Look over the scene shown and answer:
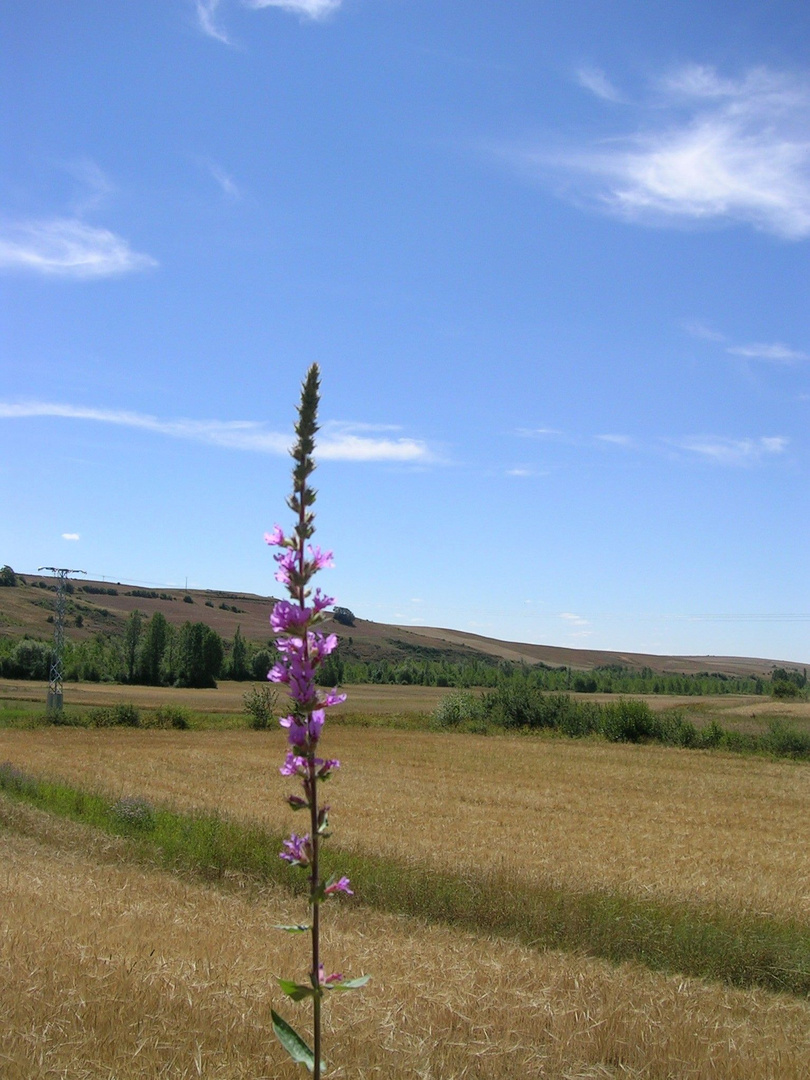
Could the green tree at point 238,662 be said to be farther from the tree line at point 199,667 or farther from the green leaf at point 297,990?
the green leaf at point 297,990

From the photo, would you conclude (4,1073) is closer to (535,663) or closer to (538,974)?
(538,974)

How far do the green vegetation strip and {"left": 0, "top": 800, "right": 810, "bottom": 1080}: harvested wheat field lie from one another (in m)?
1.50

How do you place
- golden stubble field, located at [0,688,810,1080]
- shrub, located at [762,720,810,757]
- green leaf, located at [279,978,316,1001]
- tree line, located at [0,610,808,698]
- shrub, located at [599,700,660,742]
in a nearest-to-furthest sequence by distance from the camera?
1. green leaf, located at [279,978,316,1001]
2. golden stubble field, located at [0,688,810,1080]
3. shrub, located at [762,720,810,757]
4. shrub, located at [599,700,660,742]
5. tree line, located at [0,610,808,698]

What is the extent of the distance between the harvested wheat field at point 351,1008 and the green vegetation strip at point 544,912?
150cm

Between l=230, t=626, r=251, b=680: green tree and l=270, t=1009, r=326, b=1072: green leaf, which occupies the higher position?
l=270, t=1009, r=326, b=1072: green leaf

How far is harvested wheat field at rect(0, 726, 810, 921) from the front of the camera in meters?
15.4

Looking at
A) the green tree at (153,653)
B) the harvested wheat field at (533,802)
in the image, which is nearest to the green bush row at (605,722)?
the harvested wheat field at (533,802)

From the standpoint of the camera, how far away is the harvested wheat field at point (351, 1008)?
527 cm

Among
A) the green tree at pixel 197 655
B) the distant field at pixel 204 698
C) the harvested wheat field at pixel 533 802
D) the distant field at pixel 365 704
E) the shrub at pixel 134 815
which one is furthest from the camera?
the green tree at pixel 197 655

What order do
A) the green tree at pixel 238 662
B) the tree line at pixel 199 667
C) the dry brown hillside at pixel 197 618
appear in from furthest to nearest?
the dry brown hillside at pixel 197 618
the green tree at pixel 238 662
the tree line at pixel 199 667

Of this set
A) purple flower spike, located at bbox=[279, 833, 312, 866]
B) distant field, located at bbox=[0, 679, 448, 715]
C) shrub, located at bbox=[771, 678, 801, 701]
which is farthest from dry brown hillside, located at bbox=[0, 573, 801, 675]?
purple flower spike, located at bbox=[279, 833, 312, 866]

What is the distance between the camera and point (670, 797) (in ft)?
90.4

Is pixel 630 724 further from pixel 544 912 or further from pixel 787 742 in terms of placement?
pixel 544 912

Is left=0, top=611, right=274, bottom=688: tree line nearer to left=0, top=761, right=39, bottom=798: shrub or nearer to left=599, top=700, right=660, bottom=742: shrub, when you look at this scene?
left=599, top=700, right=660, bottom=742: shrub
